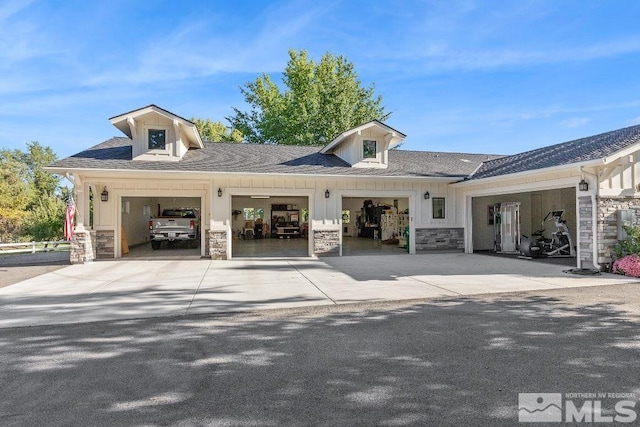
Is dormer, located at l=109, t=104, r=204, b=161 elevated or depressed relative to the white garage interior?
elevated

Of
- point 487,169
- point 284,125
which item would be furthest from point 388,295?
point 284,125

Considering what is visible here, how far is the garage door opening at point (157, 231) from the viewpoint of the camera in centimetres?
1455

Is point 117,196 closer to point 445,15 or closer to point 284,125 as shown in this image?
point 445,15

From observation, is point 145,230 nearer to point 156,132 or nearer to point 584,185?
point 156,132

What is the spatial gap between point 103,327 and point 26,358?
1.08 m

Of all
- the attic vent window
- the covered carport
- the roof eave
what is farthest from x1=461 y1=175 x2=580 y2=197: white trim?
the attic vent window

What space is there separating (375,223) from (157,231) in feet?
42.0

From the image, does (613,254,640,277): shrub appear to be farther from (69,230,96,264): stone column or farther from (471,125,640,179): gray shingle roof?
(69,230,96,264): stone column

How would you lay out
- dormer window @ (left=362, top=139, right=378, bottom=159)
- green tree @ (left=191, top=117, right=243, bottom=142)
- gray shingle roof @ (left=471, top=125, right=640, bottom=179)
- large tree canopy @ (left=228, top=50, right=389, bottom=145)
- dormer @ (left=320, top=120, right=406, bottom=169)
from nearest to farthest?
1. gray shingle roof @ (left=471, top=125, right=640, bottom=179)
2. dormer @ (left=320, top=120, right=406, bottom=169)
3. dormer window @ (left=362, top=139, right=378, bottom=159)
4. large tree canopy @ (left=228, top=50, right=389, bottom=145)
5. green tree @ (left=191, top=117, right=243, bottom=142)

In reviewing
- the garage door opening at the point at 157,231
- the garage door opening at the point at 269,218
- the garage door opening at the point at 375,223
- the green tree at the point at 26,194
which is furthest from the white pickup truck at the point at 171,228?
the garage door opening at the point at 269,218

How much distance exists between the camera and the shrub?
28.0ft

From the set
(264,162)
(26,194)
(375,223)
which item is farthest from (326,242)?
(26,194)

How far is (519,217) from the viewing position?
15.3 meters

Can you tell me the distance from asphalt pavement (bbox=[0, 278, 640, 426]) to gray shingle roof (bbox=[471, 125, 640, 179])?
5669 millimetres
